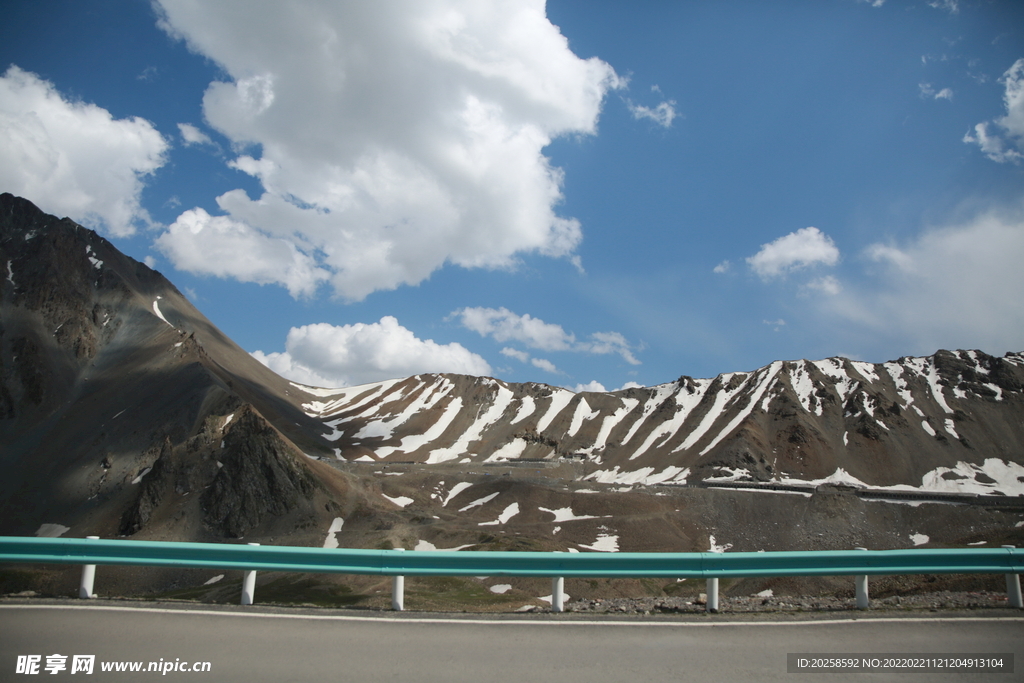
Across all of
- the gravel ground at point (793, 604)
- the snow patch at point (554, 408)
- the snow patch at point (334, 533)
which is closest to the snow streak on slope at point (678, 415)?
the snow patch at point (554, 408)

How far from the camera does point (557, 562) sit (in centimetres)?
1084

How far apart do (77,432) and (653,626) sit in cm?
11233

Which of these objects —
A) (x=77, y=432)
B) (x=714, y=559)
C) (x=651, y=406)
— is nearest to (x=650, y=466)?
(x=651, y=406)

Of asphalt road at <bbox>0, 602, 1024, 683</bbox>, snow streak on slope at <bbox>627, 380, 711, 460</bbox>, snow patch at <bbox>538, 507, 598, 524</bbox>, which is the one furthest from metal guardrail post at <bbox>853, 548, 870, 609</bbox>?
snow streak on slope at <bbox>627, 380, 711, 460</bbox>

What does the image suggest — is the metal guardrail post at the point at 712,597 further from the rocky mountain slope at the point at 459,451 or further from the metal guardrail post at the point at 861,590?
the rocky mountain slope at the point at 459,451

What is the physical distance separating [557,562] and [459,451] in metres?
161

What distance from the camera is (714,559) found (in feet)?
35.3

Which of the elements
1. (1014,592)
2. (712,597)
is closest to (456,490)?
(712,597)

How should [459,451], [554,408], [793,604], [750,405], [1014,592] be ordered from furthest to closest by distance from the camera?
[554,408], [459,451], [750,405], [793,604], [1014,592]

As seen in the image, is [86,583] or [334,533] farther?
[334,533]

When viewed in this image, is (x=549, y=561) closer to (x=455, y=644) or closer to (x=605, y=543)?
(x=455, y=644)

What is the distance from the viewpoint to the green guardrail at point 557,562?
1066 cm

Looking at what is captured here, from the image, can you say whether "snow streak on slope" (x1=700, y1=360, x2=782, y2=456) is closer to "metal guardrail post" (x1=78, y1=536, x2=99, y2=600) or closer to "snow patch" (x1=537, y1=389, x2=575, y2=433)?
"snow patch" (x1=537, y1=389, x2=575, y2=433)

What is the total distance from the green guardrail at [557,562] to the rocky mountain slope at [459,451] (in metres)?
35.2
